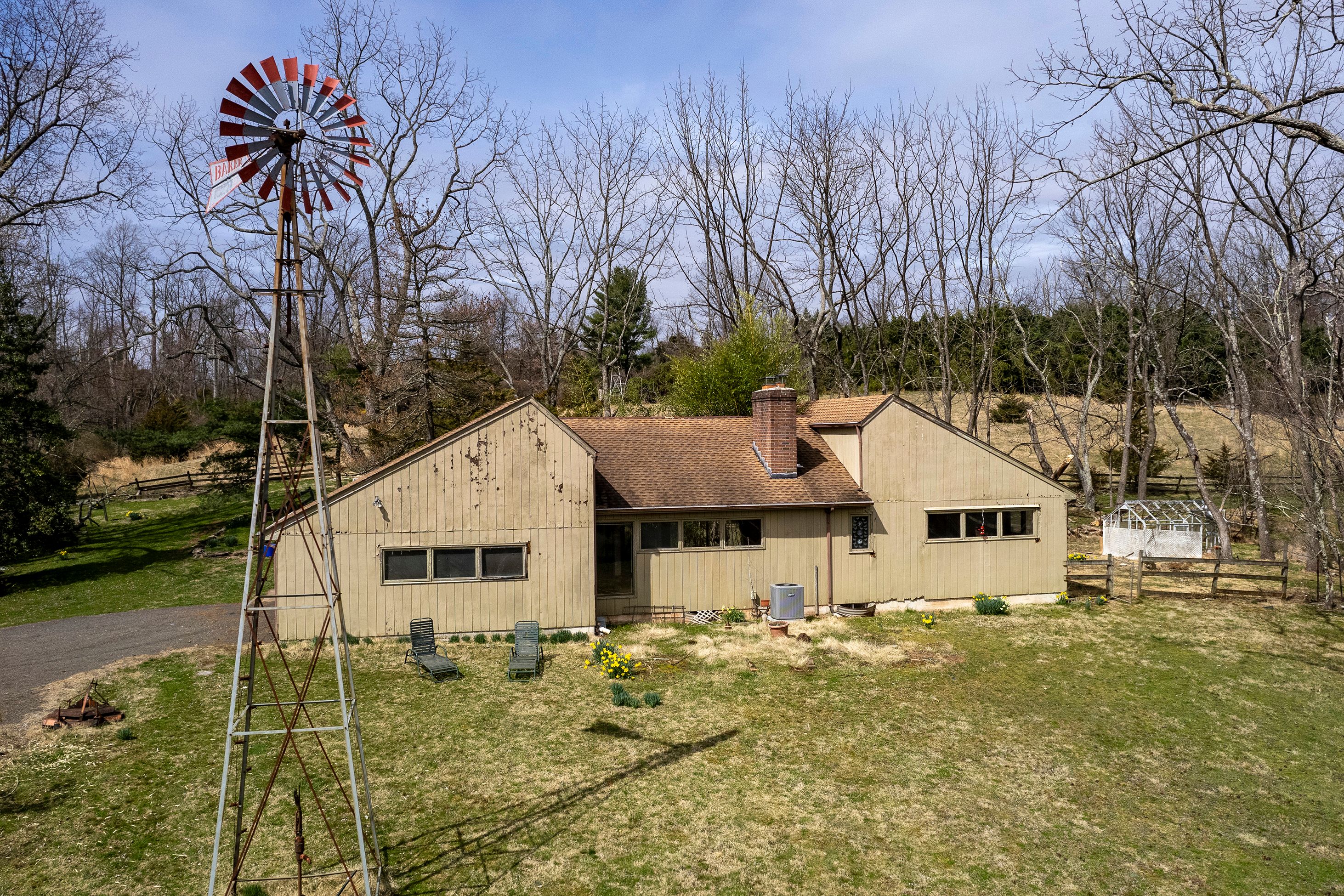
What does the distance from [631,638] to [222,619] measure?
10356 millimetres

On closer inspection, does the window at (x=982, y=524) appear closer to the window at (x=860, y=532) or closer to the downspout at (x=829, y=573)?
the window at (x=860, y=532)

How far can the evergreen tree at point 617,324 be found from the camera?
4341 cm

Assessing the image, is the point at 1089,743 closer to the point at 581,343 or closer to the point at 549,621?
the point at 549,621

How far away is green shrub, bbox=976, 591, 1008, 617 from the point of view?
1984 cm

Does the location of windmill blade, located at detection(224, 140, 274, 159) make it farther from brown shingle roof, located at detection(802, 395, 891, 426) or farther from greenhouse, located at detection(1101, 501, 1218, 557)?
greenhouse, located at detection(1101, 501, 1218, 557)

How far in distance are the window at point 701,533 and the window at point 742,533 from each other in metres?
0.23

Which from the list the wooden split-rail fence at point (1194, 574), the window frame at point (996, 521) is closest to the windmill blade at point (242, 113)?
the window frame at point (996, 521)

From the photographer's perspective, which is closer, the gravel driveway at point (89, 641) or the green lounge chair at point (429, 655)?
the gravel driveway at point (89, 641)

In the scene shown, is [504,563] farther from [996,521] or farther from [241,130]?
[996,521]

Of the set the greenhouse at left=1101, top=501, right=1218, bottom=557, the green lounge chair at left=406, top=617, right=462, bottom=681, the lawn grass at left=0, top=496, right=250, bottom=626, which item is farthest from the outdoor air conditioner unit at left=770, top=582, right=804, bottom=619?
the lawn grass at left=0, top=496, right=250, bottom=626

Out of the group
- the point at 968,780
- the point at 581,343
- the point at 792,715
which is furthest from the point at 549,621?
the point at 581,343

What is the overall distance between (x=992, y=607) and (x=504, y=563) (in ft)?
39.8

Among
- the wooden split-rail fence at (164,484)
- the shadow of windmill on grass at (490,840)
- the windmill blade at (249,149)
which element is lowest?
the shadow of windmill on grass at (490,840)

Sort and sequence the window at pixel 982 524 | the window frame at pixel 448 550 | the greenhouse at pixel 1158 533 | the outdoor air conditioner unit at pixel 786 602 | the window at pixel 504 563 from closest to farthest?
the window frame at pixel 448 550
the window at pixel 504 563
the outdoor air conditioner unit at pixel 786 602
the window at pixel 982 524
the greenhouse at pixel 1158 533
